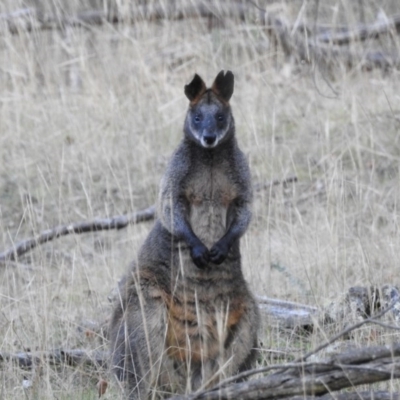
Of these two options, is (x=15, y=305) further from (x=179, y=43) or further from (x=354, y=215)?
(x=179, y=43)

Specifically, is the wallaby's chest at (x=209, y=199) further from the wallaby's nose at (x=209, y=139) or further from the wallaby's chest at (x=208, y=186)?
the wallaby's nose at (x=209, y=139)

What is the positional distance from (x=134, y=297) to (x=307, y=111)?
15.6ft

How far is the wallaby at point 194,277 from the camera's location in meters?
4.48

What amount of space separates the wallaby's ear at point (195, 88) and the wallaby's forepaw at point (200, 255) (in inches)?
30.8

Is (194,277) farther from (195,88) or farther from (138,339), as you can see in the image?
(195,88)

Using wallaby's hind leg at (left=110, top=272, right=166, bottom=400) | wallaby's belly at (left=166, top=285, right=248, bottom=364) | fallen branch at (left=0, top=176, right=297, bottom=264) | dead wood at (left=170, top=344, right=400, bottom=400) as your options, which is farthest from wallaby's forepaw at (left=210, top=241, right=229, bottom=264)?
fallen branch at (left=0, top=176, right=297, bottom=264)

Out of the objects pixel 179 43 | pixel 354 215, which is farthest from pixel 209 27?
pixel 354 215

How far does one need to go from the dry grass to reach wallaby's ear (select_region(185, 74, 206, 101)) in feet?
3.88

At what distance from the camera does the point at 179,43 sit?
1015cm

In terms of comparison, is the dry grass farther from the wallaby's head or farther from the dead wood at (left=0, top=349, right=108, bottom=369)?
the wallaby's head

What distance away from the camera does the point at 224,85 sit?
16.1ft

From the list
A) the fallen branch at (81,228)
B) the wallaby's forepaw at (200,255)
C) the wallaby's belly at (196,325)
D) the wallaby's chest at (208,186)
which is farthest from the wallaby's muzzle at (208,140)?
the fallen branch at (81,228)

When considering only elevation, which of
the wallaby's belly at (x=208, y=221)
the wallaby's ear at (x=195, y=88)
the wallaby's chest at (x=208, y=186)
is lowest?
the wallaby's belly at (x=208, y=221)

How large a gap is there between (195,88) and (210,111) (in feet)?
0.46
